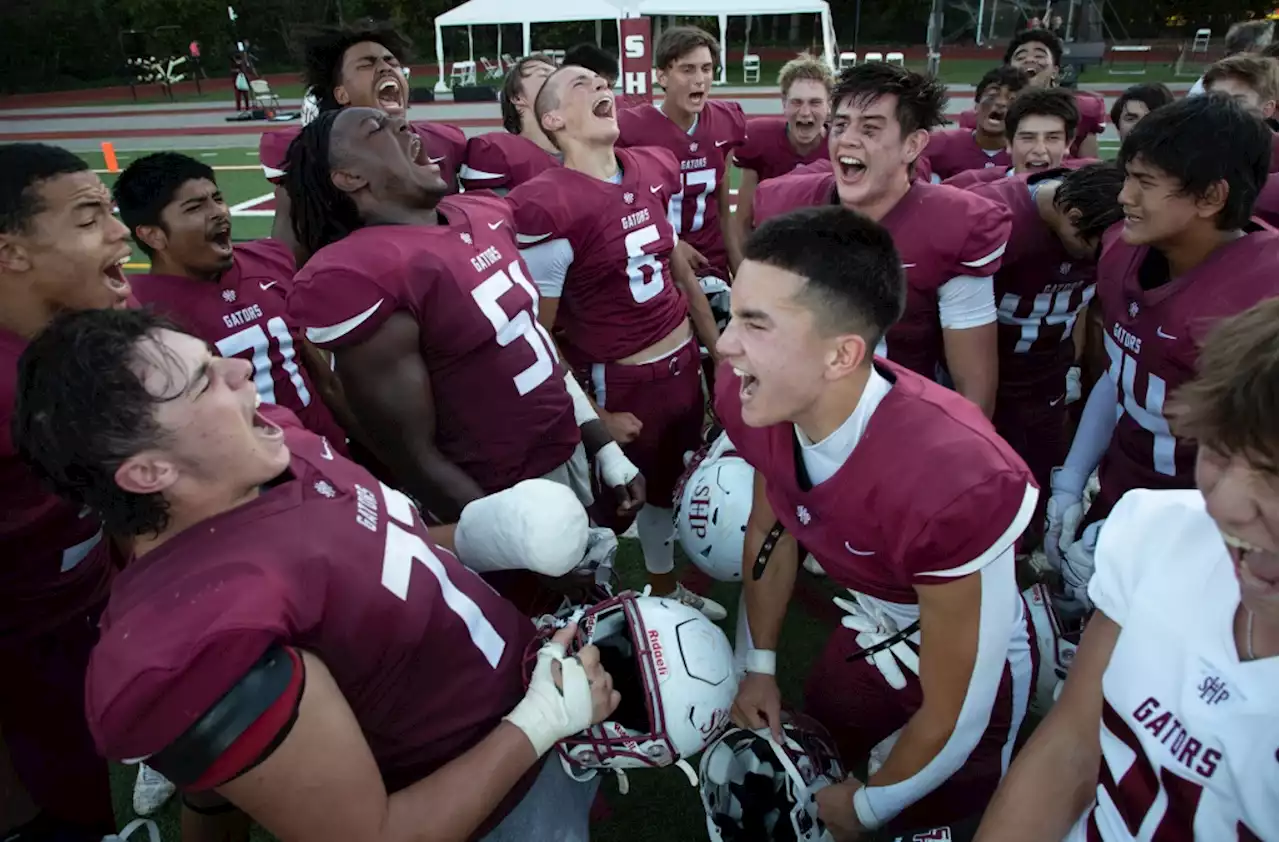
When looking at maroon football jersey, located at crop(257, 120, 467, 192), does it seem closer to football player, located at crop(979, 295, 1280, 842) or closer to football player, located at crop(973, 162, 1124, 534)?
football player, located at crop(973, 162, 1124, 534)

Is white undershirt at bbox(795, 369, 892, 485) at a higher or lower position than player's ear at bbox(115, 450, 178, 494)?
lower

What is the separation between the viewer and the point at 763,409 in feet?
6.26

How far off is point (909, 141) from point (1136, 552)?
6.33 feet

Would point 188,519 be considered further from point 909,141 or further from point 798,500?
point 909,141

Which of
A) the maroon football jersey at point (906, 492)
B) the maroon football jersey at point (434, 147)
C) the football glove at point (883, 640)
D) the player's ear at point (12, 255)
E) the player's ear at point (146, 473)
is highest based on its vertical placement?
the maroon football jersey at point (434, 147)

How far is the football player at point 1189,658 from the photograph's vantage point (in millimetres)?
1194

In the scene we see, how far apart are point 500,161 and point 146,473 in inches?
139

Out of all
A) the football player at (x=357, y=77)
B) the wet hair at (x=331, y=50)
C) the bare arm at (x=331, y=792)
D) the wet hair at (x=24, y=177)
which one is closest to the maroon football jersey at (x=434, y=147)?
the football player at (x=357, y=77)

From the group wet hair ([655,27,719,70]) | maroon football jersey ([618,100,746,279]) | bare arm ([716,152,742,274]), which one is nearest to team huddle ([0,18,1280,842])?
maroon football jersey ([618,100,746,279])

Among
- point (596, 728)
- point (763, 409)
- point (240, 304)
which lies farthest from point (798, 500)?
point (240, 304)

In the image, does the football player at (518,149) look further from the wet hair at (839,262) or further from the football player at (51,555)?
the wet hair at (839,262)

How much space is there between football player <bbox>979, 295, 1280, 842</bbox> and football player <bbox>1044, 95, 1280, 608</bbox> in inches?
45.5

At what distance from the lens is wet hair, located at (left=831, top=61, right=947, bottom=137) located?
9.76 ft

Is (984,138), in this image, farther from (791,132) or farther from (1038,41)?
(1038,41)
